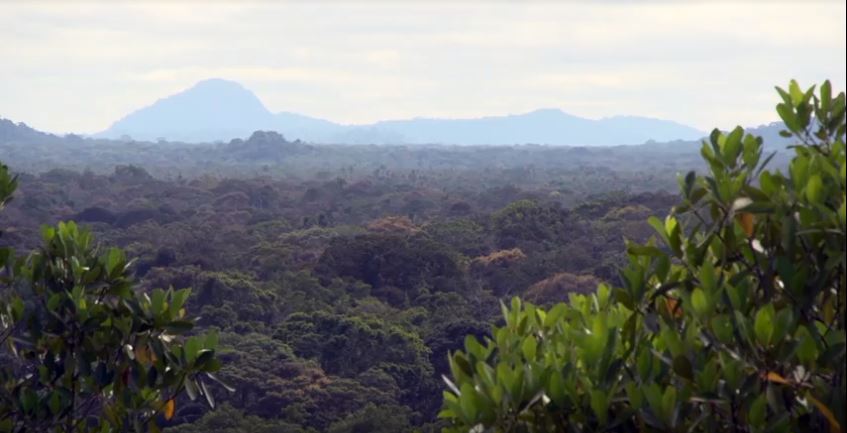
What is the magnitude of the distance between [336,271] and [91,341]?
79.7ft

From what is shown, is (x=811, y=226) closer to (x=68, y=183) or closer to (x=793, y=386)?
(x=793, y=386)

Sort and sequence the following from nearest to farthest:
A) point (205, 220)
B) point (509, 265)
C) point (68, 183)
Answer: point (509, 265)
point (205, 220)
point (68, 183)

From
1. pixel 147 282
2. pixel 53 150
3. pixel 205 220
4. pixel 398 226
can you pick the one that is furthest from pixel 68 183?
pixel 53 150

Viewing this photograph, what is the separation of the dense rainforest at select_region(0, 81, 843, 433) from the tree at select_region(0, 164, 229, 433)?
0.62 ft

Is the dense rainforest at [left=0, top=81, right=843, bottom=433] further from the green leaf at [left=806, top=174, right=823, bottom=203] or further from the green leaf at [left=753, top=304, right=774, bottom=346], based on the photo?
the green leaf at [left=753, top=304, right=774, bottom=346]

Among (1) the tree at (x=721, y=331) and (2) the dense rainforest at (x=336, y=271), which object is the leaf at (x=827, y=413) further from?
(2) the dense rainforest at (x=336, y=271)

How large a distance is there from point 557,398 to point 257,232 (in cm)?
3644

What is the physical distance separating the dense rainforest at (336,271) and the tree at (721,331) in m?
0.38

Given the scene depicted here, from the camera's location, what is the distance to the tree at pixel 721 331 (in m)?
2.70

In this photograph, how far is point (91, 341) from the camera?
450 centimetres

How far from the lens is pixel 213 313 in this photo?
75.3 ft

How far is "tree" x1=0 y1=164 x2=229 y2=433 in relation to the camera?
4387 mm

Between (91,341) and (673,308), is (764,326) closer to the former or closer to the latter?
(673,308)

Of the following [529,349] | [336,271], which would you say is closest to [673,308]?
[529,349]
